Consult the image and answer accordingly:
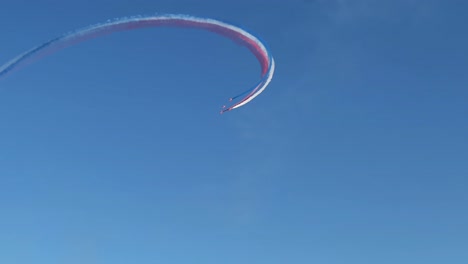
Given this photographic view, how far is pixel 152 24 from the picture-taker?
264ft

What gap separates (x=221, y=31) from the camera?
3324 inches

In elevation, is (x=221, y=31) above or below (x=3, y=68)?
above

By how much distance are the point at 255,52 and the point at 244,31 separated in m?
2.79

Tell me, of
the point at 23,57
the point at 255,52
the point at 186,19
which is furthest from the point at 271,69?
the point at 23,57

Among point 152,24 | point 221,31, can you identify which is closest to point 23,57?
point 152,24

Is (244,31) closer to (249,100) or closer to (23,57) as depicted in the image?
(249,100)

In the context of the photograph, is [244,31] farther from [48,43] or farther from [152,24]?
[48,43]

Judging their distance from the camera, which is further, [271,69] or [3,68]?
[271,69]

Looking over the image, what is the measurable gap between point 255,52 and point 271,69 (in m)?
2.64

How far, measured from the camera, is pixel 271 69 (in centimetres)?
8569

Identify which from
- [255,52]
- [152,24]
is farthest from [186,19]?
[255,52]

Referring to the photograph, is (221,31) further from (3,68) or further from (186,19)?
(3,68)

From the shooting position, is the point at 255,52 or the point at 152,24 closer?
the point at 152,24

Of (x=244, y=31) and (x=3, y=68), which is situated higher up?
(x=244, y=31)
